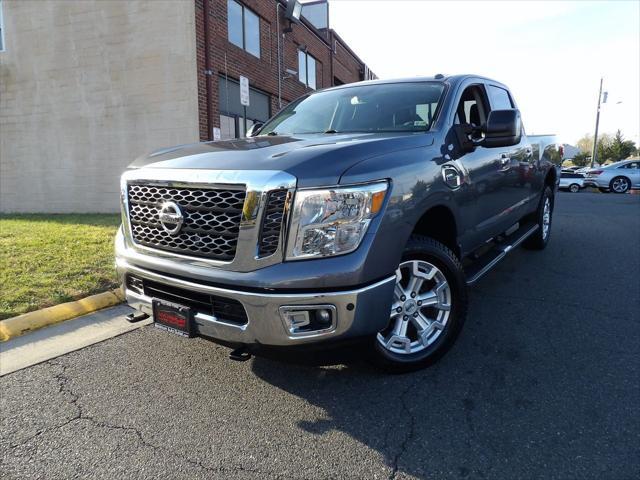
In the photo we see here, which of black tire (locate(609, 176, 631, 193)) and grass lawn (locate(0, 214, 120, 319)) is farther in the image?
black tire (locate(609, 176, 631, 193))

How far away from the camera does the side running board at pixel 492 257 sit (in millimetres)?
3475

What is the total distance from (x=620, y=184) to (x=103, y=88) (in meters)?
21.9

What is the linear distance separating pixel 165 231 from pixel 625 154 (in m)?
63.8

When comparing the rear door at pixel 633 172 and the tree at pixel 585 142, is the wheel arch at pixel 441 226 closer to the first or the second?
the rear door at pixel 633 172

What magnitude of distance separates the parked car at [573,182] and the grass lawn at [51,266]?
23.2 m

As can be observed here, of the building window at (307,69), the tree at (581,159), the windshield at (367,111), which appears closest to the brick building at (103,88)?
the building window at (307,69)

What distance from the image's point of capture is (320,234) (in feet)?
7.37

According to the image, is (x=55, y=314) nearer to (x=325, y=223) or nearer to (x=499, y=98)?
(x=325, y=223)

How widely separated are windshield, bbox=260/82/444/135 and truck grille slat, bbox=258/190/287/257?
1408mm

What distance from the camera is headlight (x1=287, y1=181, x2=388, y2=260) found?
2.23 meters

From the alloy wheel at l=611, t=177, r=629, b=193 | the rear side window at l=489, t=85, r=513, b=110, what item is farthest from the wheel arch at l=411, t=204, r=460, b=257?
the alloy wheel at l=611, t=177, r=629, b=193

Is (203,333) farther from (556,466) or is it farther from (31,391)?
(556,466)

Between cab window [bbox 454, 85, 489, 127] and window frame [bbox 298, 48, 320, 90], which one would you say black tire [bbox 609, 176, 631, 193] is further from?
cab window [bbox 454, 85, 489, 127]

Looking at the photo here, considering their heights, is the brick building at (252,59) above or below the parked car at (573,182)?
above
